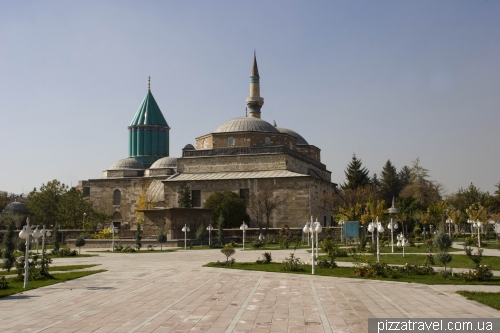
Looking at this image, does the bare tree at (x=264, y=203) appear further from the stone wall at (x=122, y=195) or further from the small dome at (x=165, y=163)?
the stone wall at (x=122, y=195)

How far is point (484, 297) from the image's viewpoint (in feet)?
35.5

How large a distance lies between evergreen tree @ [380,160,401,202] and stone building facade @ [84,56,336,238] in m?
13.4

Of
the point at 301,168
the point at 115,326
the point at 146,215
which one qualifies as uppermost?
the point at 301,168

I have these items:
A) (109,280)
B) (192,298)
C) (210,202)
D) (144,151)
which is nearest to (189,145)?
(144,151)

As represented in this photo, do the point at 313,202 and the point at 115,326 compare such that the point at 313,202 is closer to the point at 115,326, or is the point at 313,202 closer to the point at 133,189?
the point at 133,189

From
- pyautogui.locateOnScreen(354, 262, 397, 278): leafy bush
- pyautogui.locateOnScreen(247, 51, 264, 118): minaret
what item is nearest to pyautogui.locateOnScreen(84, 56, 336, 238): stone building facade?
pyautogui.locateOnScreen(247, 51, 264, 118): minaret

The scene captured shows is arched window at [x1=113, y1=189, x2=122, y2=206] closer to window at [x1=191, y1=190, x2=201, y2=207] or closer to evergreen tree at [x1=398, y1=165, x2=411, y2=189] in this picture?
window at [x1=191, y1=190, x2=201, y2=207]

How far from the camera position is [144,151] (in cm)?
5806

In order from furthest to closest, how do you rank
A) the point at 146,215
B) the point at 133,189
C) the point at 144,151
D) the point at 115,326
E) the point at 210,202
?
the point at 144,151
the point at 133,189
the point at 210,202
the point at 146,215
the point at 115,326

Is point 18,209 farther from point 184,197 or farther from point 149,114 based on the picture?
point 184,197

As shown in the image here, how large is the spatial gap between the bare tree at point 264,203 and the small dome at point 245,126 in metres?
7.60

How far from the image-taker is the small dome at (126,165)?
5503cm

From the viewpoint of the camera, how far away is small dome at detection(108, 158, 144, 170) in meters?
55.0

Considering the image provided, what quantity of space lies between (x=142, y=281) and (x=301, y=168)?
3383 centimetres
